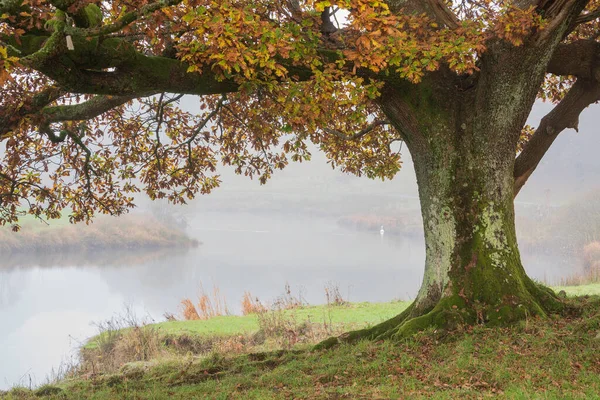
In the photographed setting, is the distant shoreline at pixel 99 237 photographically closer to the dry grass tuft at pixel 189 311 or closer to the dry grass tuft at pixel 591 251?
the dry grass tuft at pixel 189 311

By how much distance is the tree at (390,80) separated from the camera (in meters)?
5.16

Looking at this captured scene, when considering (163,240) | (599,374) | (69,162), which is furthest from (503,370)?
A: (163,240)

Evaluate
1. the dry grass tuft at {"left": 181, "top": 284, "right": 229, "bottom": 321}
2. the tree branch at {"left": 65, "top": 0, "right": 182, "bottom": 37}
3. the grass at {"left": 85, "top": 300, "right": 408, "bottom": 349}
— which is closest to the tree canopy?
the tree branch at {"left": 65, "top": 0, "right": 182, "bottom": 37}

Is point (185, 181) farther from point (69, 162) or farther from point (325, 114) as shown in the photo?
point (325, 114)

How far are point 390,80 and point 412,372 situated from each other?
363 centimetres

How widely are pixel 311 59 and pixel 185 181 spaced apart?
5976 millimetres

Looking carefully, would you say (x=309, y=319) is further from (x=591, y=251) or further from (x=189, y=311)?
(x=591, y=251)

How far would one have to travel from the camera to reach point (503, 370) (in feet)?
18.2

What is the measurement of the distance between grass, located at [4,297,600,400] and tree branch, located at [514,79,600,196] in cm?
225

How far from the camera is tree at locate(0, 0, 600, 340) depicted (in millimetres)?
5164

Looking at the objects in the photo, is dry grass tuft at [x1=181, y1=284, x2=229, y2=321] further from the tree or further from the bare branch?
the bare branch

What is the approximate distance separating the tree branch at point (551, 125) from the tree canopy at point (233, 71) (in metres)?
0.02

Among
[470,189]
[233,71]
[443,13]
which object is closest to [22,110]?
[233,71]

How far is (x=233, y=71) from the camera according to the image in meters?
6.49
